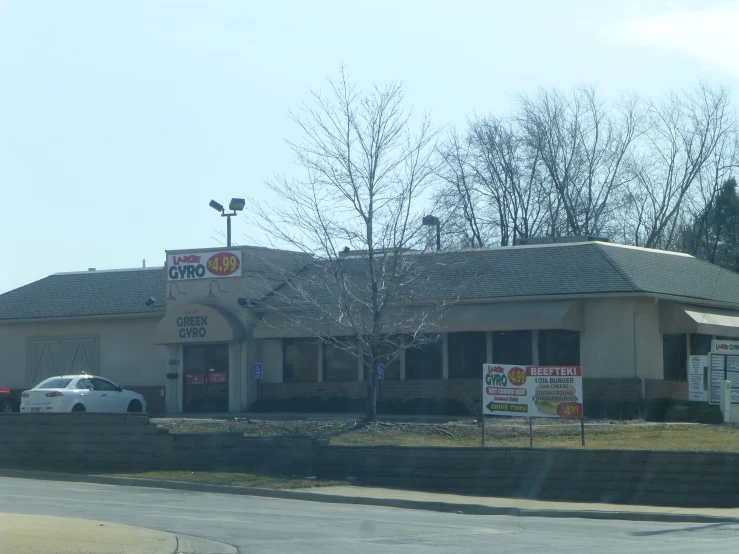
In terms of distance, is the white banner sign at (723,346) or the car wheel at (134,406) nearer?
the white banner sign at (723,346)

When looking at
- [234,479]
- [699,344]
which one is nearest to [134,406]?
[234,479]

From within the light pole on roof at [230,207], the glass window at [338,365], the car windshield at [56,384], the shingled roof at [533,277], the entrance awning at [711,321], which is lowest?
the car windshield at [56,384]

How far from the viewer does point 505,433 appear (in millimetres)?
23562

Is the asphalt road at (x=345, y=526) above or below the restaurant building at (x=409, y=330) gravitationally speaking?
below

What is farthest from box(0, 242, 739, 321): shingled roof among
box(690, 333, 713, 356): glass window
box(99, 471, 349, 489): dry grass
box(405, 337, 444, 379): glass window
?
box(99, 471, 349, 489): dry grass

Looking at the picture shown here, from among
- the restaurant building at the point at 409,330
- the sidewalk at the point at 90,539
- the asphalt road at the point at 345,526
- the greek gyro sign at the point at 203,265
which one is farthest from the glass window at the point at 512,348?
the sidewalk at the point at 90,539

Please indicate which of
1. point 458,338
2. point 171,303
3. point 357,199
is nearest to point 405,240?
point 357,199

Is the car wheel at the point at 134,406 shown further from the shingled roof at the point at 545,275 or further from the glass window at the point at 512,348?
the glass window at the point at 512,348

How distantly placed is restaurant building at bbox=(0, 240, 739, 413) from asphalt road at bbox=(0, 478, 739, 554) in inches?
436

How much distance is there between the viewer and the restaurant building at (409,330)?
100ft

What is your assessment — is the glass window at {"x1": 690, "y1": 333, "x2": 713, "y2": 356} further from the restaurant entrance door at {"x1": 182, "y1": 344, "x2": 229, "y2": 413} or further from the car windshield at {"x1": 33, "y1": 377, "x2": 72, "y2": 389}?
the car windshield at {"x1": 33, "y1": 377, "x2": 72, "y2": 389}

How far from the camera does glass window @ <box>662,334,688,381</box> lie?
1254 inches

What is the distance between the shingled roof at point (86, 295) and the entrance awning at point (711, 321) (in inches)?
721

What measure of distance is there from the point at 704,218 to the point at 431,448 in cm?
3846
